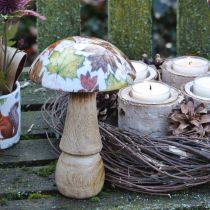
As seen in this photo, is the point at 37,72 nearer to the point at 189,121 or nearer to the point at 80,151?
Result: the point at 80,151

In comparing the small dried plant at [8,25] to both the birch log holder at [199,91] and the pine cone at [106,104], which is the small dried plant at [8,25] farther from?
the birch log holder at [199,91]

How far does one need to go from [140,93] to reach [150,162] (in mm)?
129

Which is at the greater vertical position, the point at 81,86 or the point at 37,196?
the point at 81,86

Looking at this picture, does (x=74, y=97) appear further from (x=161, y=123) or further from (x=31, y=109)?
(x=31, y=109)

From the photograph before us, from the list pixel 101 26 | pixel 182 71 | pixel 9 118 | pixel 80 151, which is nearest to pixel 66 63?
pixel 80 151

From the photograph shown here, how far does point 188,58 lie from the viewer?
1555 mm

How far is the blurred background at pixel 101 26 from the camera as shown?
2.24 metres

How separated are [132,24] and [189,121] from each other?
45 centimetres

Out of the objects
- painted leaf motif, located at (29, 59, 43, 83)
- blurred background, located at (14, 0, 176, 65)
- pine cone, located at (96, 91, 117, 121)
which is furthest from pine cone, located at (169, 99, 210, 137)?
blurred background, located at (14, 0, 176, 65)

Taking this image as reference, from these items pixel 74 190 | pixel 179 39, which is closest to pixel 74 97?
pixel 74 190

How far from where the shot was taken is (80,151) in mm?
1253

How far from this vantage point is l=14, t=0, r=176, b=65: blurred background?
224 centimetres

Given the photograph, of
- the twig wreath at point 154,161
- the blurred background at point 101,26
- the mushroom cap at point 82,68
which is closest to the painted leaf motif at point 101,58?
the mushroom cap at point 82,68

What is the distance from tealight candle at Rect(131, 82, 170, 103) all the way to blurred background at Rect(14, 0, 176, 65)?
851 millimetres
